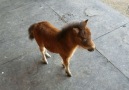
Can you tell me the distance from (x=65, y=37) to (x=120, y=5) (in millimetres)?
2439

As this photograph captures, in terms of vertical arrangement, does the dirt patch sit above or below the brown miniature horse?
below

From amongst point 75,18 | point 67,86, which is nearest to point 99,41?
point 75,18

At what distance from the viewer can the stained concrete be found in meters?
2.97

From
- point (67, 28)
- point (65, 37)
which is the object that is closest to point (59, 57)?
point (65, 37)

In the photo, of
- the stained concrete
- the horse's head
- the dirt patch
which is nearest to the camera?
the horse's head

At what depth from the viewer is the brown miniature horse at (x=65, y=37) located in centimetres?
233

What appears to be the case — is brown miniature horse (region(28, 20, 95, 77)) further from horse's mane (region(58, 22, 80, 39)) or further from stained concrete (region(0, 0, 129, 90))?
stained concrete (region(0, 0, 129, 90))

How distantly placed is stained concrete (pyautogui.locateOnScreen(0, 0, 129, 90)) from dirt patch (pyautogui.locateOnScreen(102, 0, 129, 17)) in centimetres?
22

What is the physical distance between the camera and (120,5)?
4.48 m

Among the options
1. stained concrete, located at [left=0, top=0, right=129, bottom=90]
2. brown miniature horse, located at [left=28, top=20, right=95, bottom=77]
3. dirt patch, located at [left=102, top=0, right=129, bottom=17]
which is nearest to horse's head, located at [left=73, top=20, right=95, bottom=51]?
brown miniature horse, located at [left=28, top=20, right=95, bottom=77]

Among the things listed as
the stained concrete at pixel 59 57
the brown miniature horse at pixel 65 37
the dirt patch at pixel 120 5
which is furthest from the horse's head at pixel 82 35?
the dirt patch at pixel 120 5

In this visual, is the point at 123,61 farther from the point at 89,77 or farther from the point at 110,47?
the point at 89,77

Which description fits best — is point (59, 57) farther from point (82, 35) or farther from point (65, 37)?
point (82, 35)

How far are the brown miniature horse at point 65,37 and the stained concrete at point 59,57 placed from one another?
0.83ft
